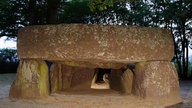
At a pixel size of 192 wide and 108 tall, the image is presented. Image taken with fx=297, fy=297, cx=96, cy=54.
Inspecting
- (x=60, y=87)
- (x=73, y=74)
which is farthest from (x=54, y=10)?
(x=60, y=87)

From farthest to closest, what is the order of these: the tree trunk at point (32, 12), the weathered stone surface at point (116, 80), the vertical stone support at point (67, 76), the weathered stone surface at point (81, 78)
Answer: the tree trunk at point (32, 12) < the weathered stone surface at point (81, 78) < the vertical stone support at point (67, 76) < the weathered stone surface at point (116, 80)

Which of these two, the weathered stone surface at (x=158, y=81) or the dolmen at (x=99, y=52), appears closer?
the dolmen at (x=99, y=52)

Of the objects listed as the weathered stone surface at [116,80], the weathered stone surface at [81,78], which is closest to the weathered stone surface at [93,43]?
the weathered stone surface at [116,80]

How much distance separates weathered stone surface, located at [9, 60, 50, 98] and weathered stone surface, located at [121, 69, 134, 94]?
2106mm

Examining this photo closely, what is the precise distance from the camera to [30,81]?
20.1 feet

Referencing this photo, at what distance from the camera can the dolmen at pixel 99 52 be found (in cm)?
574

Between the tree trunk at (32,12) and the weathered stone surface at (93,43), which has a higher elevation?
the tree trunk at (32,12)

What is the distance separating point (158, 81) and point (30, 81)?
2.63m

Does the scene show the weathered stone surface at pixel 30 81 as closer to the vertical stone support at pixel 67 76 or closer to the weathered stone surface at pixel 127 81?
the vertical stone support at pixel 67 76

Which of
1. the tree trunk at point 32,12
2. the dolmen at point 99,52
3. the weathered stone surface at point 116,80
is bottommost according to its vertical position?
the weathered stone surface at point 116,80

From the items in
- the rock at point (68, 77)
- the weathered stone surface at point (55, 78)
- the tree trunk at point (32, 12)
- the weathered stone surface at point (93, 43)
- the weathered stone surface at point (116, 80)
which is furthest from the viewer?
the tree trunk at point (32, 12)

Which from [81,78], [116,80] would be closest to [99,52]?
[116,80]

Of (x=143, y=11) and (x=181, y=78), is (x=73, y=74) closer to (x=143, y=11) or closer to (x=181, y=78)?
(x=143, y=11)

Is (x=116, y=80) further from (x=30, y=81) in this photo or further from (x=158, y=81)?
(x=30, y=81)
